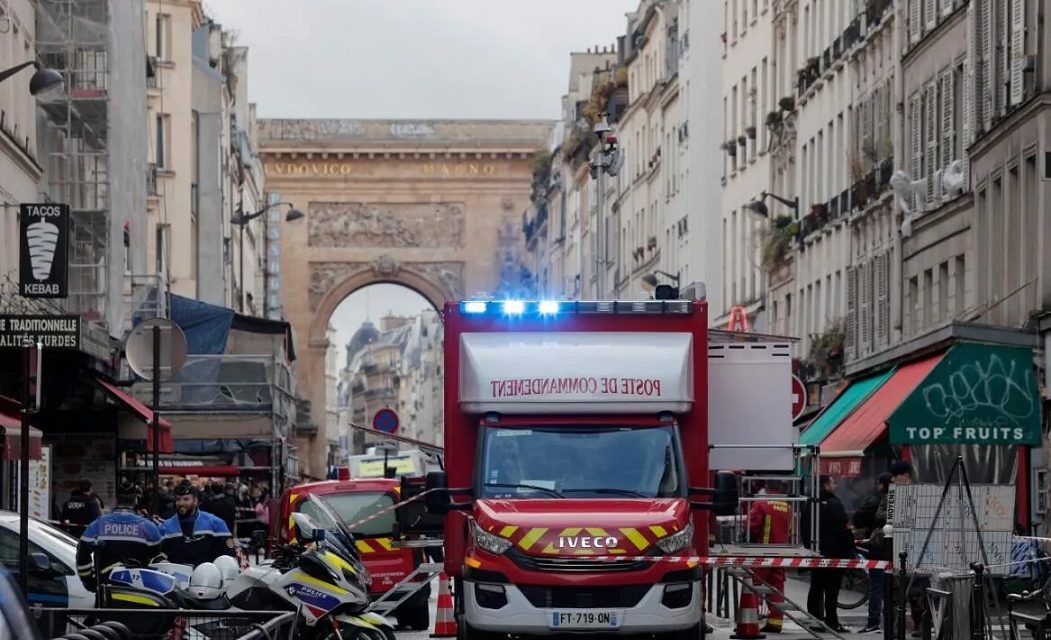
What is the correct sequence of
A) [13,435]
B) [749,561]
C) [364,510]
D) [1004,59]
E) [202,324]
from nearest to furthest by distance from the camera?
[749,561], [364,510], [13,435], [1004,59], [202,324]

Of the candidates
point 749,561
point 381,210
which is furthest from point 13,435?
point 381,210

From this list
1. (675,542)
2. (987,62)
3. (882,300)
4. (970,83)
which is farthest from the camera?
(882,300)

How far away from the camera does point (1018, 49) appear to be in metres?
27.6

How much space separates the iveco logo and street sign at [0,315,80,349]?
14248 millimetres

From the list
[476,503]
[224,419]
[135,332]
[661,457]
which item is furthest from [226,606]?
[224,419]

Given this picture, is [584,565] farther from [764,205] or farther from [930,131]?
[764,205]

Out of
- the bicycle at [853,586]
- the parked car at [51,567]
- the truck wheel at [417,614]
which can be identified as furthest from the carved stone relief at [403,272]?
the parked car at [51,567]

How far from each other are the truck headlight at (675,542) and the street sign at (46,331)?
14265 mm

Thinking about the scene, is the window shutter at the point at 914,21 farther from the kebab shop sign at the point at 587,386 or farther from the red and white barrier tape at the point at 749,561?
the kebab shop sign at the point at 587,386

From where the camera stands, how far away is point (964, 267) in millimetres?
32656

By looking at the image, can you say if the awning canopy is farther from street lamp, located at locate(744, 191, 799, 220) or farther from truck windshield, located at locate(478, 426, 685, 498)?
street lamp, located at locate(744, 191, 799, 220)

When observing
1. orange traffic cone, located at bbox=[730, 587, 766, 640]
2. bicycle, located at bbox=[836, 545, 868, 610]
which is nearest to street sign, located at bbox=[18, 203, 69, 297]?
bicycle, located at bbox=[836, 545, 868, 610]

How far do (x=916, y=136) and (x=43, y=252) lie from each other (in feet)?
39.4

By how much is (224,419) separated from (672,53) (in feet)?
65.5
